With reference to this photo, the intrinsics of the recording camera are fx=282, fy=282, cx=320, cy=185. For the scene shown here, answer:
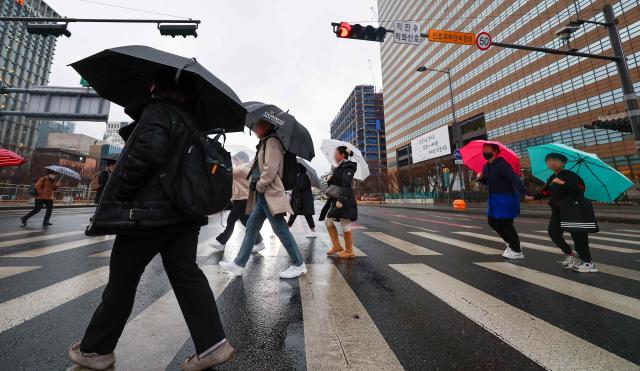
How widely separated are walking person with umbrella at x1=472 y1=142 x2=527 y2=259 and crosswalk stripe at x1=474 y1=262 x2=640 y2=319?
66 cm

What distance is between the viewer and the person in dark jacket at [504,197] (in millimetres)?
4496

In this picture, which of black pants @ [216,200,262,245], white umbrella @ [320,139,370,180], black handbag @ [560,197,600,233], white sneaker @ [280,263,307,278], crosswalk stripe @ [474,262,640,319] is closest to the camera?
crosswalk stripe @ [474,262,640,319]

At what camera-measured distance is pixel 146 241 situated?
1582 mm

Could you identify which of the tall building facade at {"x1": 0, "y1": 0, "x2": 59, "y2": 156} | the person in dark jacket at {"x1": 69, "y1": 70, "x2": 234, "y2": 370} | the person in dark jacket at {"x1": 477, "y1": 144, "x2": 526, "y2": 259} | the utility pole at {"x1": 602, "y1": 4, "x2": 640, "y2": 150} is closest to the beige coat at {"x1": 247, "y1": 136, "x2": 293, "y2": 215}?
the person in dark jacket at {"x1": 69, "y1": 70, "x2": 234, "y2": 370}

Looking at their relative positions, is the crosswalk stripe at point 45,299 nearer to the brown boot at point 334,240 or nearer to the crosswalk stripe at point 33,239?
the brown boot at point 334,240

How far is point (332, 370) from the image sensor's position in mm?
1539

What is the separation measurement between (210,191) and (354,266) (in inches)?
114

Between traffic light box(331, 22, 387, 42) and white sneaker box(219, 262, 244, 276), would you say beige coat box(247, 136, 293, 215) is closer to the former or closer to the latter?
white sneaker box(219, 262, 244, 276)

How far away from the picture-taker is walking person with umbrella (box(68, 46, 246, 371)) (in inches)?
59.8

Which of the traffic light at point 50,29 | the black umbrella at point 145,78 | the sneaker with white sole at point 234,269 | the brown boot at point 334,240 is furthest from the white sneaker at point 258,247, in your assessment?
the traffic light at point 50,29

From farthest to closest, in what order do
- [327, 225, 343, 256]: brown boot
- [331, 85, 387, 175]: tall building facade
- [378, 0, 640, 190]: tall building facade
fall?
[331, 85, 387, 175]: tall building facade, [378, 0, 640, 190]: tall building facade, [327, 225, 343, 256]: brown boot

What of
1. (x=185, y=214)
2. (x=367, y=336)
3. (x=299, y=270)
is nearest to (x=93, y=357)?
(x=185, y=214)

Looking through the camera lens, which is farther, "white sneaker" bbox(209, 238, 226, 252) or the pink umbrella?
"white sneaker" bbox(209, 238, 226, 252)

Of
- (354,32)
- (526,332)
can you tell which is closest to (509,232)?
(526,332)
